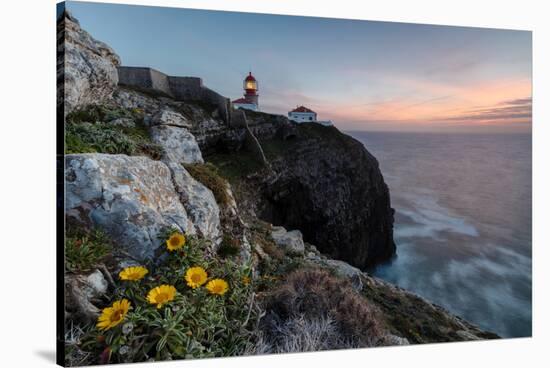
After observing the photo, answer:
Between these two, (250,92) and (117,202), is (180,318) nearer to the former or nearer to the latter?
(117,202)

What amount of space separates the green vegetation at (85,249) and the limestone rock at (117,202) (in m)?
0.09

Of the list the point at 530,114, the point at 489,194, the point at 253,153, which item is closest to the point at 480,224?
the point at 489,194

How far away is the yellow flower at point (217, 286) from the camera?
3121mm

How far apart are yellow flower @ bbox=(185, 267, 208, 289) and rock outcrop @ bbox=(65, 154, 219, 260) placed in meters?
0.37

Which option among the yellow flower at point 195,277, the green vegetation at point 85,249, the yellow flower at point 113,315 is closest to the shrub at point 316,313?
the yellow flower at point 195,277

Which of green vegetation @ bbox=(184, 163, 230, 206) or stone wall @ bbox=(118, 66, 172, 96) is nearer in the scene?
green vegetation @ bbox=(184, 163, 230, 206)

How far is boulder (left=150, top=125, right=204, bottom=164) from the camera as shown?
17.1ft

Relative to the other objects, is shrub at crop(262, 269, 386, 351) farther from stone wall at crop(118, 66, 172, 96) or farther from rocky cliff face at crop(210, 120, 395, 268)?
rocky cliff face at crop(210, 120, 395, 268)

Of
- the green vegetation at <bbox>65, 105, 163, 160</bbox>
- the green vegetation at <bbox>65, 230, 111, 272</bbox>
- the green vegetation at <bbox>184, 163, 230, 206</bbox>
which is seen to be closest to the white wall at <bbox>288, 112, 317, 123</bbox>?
the green vegetation at <bbox>184, 163, 230, 206</bbox>

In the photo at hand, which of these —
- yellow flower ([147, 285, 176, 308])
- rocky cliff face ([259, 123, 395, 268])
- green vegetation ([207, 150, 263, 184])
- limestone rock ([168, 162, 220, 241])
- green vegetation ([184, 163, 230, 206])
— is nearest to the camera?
yellow flower ([147, 285, 176, 308])

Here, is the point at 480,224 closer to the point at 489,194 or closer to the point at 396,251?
the point at 489,194

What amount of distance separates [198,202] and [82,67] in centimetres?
187

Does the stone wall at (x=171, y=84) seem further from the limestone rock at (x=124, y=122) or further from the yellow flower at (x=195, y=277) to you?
the yellow flower at (x=195, y=277)
